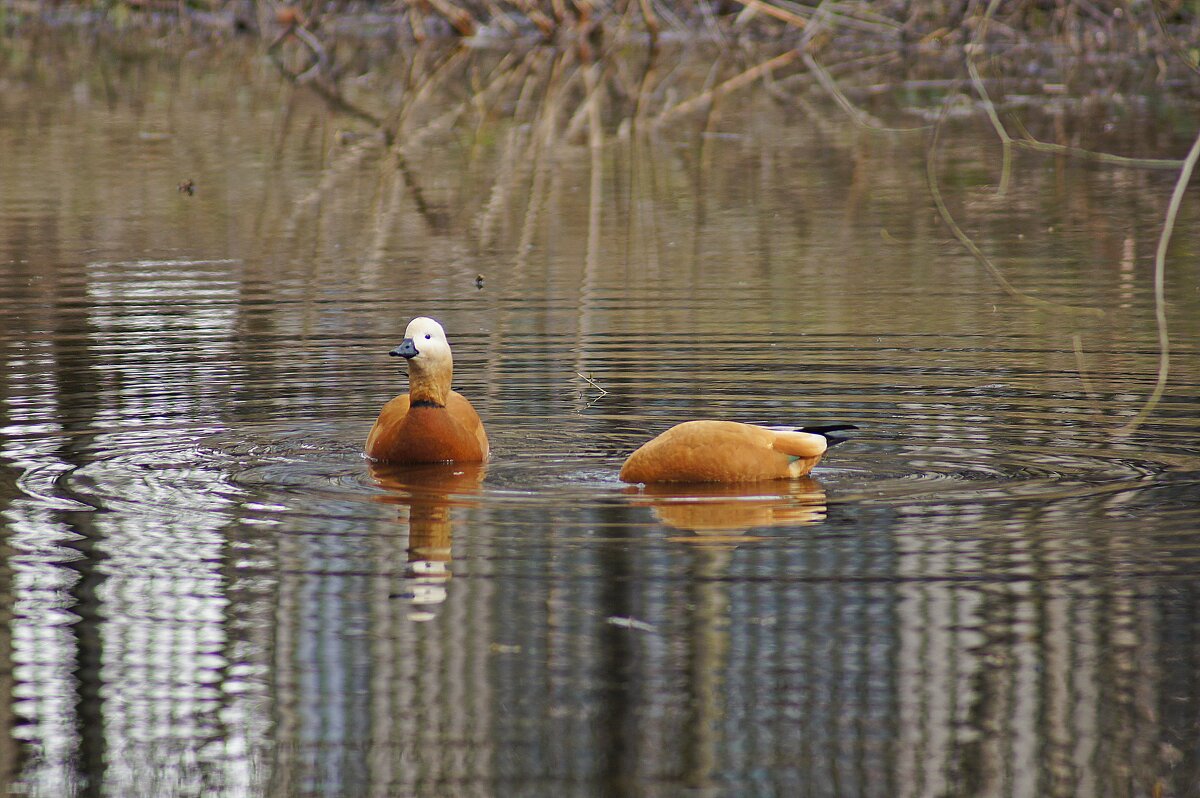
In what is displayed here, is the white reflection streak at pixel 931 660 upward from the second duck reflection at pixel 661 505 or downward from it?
downward

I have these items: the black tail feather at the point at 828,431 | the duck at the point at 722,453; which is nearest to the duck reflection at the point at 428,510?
the duck at the point at 722,453

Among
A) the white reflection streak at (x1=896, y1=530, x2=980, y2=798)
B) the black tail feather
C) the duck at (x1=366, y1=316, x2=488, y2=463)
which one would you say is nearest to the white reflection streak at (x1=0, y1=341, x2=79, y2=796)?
the duck at (x1=366, y1=316, x2=488, y2=463)

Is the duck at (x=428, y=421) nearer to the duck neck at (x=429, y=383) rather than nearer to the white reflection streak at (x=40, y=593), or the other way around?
the duck neck at (x=429, y=383)

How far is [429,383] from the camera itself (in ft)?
28.7

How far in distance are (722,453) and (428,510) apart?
48.1 inches

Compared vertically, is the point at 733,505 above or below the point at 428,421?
below

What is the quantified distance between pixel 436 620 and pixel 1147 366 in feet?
17.5

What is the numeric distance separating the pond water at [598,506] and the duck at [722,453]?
106 millimetres

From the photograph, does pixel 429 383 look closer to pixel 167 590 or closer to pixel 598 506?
pixel 598 506

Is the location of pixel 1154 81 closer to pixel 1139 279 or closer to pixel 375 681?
pixel 1139 279

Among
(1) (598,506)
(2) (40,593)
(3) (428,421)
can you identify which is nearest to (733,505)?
(1) (598,506)

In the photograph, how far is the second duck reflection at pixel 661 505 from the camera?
6.98 m

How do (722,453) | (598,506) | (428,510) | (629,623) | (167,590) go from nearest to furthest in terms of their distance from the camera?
(629,623) < (167,590) < (598,506) < (428,510) < (722,453)

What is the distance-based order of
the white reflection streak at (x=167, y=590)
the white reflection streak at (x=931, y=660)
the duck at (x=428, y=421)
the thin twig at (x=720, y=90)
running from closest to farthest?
the white reflection streak at (x=931, y=660) → the white reflection streak at (x=167, y=590) → the duck at (x=428, y=421) → the thin twig at (x=720, y=90)
